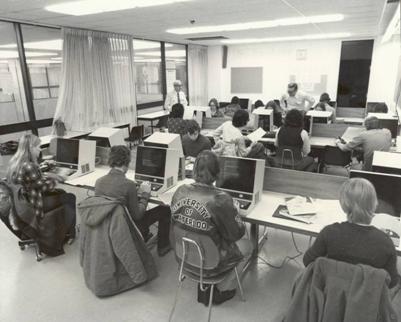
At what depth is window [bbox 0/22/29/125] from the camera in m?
5.32

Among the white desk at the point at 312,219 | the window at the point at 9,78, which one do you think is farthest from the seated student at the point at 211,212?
the window at the point at 9,78

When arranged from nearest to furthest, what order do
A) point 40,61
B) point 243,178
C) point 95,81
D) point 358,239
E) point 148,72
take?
point 358,239
point 243,178
point 40,61
point 95,81
point 148,72

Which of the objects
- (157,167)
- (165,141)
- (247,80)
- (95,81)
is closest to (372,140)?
(165,141)

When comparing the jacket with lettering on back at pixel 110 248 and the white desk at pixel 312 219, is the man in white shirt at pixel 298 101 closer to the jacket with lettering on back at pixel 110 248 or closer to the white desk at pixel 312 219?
the white desk at pixel 312 219

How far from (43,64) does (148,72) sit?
3269 mm

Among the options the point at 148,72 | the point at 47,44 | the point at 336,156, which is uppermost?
the point at 47,44

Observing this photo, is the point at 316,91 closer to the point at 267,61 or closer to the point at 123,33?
the point at 267,61

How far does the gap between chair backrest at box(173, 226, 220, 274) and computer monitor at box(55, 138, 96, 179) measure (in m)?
1.90

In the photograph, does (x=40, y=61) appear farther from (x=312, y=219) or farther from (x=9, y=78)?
(x=312, y=219)

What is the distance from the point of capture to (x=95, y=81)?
6512 mm

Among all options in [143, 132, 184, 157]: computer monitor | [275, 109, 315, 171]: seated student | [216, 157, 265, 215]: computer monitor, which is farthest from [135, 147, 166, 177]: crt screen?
[275, 109, 315, 171]: seated student

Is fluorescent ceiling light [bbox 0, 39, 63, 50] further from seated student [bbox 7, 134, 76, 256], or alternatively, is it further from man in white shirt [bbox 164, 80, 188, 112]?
seated student [bbox 7, 134, 76, 256]

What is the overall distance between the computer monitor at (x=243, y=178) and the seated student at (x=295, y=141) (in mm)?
1571

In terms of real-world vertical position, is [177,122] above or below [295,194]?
above
